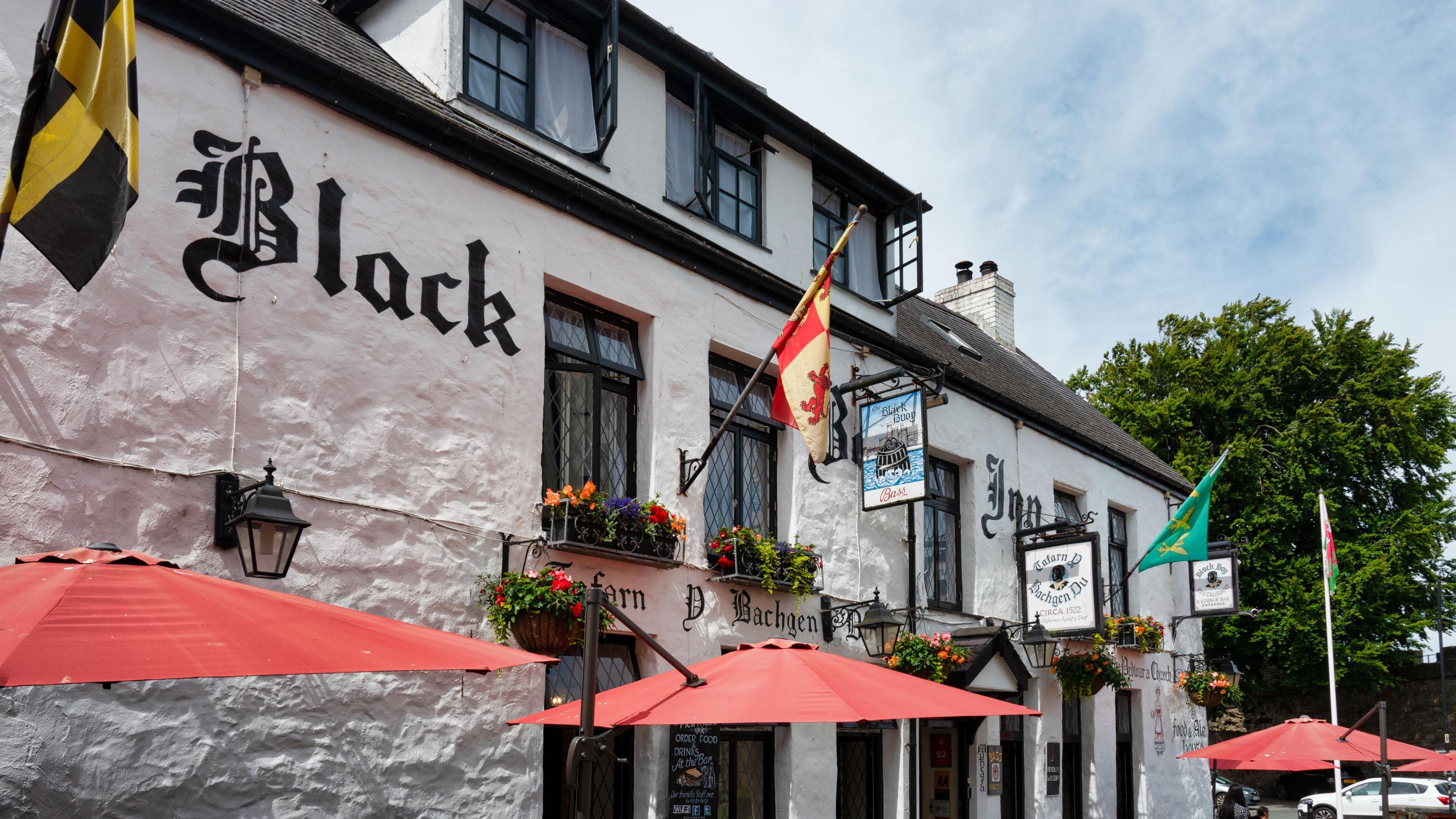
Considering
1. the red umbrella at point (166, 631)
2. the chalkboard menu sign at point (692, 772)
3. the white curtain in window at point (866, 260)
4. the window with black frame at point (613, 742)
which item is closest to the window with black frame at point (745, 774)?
the chalkboard menu sign at point (692, 772)

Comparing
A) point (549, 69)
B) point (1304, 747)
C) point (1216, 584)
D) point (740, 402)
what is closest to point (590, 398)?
point (740, 402)

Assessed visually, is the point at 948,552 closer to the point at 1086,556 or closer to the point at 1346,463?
the point at 1086,556

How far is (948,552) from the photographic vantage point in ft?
49.6

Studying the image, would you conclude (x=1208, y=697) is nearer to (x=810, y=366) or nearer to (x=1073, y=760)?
(x=1073, y=760)

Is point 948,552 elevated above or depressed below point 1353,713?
above

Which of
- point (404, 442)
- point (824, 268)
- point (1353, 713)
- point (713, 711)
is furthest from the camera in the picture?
point (1353, 713)

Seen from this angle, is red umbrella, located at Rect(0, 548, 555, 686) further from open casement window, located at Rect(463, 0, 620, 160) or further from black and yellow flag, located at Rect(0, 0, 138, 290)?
open casement window, located at Rect(463, 0, 620, 160)

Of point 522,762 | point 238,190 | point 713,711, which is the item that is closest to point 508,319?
point 238,190

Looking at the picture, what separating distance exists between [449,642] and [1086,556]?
10690mm

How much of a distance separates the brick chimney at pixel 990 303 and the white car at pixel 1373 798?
43.4 ft

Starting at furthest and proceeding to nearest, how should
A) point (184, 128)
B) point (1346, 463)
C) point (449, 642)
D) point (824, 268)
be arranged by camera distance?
1. point (1346, 463)
2. point (824, 268)
3. point (184, 128)
4. point (449, 642)

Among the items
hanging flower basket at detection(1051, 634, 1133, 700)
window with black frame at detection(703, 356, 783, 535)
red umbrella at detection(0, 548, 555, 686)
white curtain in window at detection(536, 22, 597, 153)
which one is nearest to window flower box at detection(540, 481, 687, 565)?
window with black frame at detection(703, 356, 783, 535)

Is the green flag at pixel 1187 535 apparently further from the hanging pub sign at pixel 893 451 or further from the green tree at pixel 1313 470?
the green tree at pixel 1313 470

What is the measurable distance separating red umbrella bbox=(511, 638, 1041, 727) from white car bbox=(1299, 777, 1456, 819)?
23.3 m
